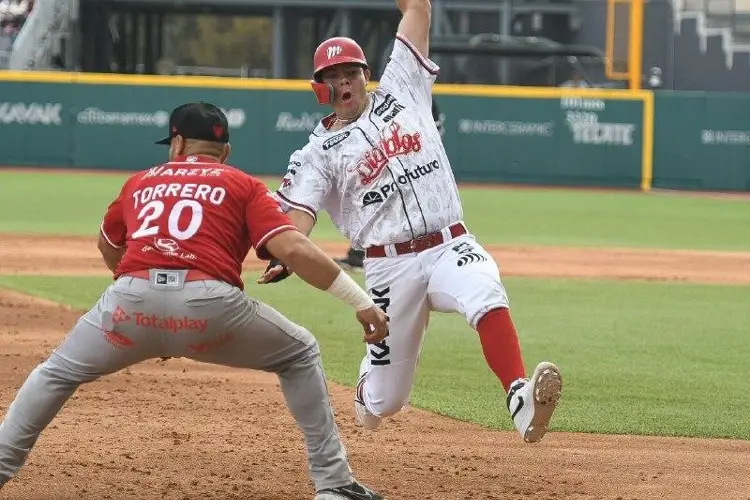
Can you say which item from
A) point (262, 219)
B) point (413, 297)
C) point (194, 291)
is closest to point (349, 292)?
point (262, 219)

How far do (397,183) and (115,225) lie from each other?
52.9 inches

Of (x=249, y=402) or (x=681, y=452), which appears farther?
(x=249, y=402)

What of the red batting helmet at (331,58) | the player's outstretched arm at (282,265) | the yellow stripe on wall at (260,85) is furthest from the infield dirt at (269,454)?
the yellow stripe on wall at (260,85)

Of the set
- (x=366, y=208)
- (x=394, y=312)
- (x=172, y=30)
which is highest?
(x=366, y=208)

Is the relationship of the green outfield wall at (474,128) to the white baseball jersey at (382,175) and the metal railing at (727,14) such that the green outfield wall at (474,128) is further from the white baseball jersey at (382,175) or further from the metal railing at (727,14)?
the white baseball jersey at (382,175)

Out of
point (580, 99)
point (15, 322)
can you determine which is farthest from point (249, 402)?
point (580, 99)

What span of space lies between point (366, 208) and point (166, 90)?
23710 millimetres

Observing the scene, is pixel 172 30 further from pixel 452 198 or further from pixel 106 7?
pixel 452 198

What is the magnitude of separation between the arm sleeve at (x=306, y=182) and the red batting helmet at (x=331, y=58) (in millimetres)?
245

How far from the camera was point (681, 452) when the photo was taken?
704 cm

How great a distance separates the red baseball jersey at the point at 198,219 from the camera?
524 centimetres

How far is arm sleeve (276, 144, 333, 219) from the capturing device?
6422mm

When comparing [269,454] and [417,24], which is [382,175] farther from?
[269,454]

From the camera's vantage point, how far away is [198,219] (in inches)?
207
